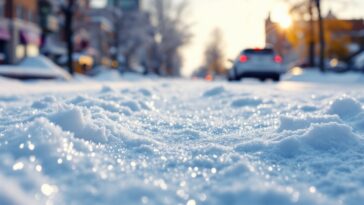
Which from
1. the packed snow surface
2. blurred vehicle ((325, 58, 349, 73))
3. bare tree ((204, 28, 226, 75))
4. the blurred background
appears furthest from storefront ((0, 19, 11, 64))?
bare tree ((204, 28, 226, 75))

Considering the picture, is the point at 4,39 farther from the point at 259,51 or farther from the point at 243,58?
the point at 259,51

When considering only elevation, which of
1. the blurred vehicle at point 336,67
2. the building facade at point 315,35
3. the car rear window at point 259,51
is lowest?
the blurred vehicle at point 336,67

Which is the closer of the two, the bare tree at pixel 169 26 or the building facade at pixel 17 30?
the building facade at pixel 17 30

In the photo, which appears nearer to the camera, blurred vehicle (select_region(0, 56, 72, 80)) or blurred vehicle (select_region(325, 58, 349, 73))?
blurred vehicle (select_region(0, 56, 72, 80))

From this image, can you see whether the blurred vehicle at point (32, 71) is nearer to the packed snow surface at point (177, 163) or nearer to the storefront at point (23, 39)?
the packed snow surface at point (177, 163)

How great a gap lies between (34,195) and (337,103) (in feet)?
10.4

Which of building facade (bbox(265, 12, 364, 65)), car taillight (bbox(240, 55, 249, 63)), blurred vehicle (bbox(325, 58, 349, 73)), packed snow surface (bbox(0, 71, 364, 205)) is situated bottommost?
blurred vehicle (bbox(325, 58, 349, 73))

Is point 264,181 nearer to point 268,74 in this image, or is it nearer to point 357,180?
point 357,180

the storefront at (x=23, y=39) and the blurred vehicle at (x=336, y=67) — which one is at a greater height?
the storefront at (x=23, y=39)

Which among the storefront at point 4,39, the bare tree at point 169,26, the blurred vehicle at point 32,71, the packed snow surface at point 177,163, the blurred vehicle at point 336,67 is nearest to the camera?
the packed snow surface at point 177,163

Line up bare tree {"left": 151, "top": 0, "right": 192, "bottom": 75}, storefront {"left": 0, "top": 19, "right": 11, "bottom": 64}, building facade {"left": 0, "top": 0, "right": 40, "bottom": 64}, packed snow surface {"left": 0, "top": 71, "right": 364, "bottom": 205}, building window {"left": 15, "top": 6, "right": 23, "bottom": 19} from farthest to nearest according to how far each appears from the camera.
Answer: bare tree {"left": 151, "top": 0, "right": 192, "bottom": 75} < building window {"left": 15, "top": 6, "right": 23, "bottom": 19} < building facade {"left": 0, "top": 0, "right": 40, "bottom": 64} < storefront {"left": 0, "top": 19, "right": 11, "bottom": 64} < packed snow surface {"left": 0, "top": 71, "right": 364, "bottom": 205}

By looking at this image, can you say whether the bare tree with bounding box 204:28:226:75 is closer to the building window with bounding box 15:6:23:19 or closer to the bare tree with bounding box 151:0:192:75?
the bare tree with bounding box 151:0:192:75

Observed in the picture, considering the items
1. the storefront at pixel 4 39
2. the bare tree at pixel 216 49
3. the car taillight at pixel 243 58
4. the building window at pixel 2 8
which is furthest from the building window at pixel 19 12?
the bare tree at pixel 216 49

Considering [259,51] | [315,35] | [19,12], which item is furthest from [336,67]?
[19,12]
